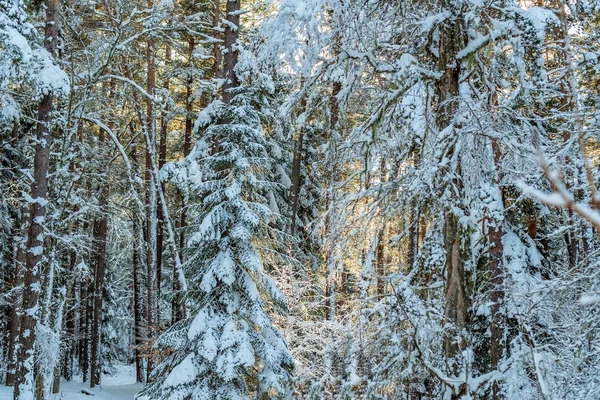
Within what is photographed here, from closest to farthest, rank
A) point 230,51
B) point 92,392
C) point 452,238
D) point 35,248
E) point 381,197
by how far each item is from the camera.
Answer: point 452,238 → point 381,197 → point 35,248 → point 230,51 → point 92,392

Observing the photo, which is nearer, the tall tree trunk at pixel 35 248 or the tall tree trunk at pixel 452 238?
the tall tree trunk at pixel 452 238

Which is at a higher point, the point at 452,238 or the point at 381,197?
the point at 381,197

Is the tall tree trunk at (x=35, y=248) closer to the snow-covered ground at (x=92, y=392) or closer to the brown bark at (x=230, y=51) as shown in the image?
the brown bark at (x=230, y=51)

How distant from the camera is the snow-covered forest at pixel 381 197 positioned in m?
4.07

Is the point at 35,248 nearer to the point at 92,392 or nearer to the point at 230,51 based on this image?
the point at 230,51

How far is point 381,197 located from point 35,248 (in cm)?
716

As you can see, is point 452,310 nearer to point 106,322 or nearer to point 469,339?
point 469,339

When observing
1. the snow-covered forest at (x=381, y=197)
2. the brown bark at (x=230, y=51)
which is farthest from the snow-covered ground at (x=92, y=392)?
the brown bark at (x=230, y=51)

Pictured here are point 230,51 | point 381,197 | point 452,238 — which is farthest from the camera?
point 230,51

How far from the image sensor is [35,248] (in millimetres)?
9062

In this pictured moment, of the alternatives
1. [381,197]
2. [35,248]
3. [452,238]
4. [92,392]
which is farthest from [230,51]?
[92,392]

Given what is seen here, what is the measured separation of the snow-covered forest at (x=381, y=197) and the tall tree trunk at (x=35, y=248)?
0.04 meters

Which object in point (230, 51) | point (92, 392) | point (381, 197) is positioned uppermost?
point (230, 51)

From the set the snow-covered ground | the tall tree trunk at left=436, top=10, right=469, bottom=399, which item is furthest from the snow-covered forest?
the snow-covered ground
